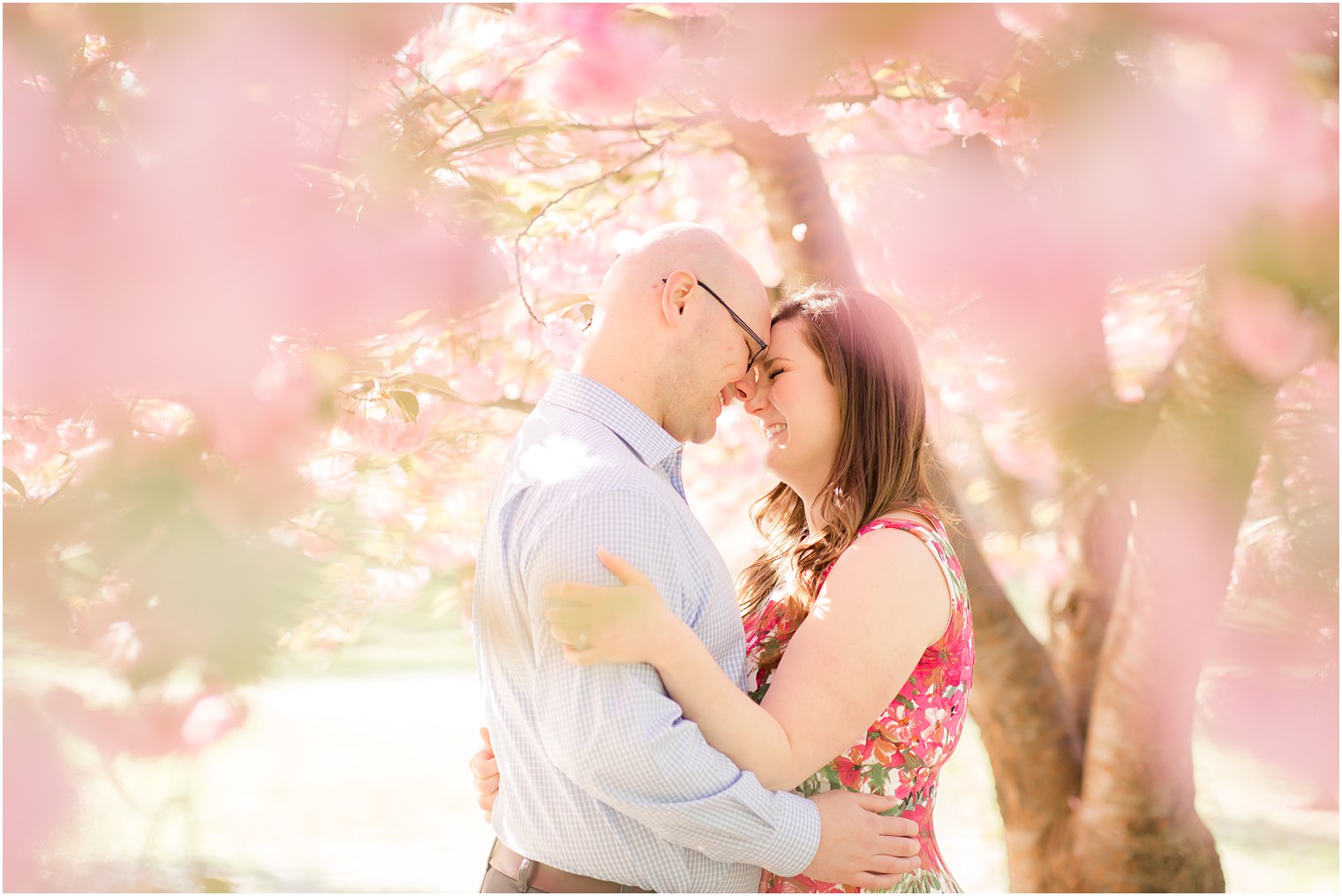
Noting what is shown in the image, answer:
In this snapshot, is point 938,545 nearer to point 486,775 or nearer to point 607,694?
point 607,694

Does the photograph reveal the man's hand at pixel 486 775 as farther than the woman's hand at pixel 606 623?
Yes

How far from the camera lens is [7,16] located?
2568 mm

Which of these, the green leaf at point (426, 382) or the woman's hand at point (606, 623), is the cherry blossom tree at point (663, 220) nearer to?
the green leaf at point (426, 382)

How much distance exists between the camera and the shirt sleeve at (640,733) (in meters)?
1.41

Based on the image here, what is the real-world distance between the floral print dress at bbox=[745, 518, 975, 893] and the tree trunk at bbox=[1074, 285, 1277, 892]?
1.44 m

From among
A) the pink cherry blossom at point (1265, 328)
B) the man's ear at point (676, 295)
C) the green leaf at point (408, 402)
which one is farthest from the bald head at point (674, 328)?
the pink cherry blossom at point (1265, 328)

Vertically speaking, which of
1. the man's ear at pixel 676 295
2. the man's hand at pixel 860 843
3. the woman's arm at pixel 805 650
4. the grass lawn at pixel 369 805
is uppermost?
the man's ear at pixel 676 295

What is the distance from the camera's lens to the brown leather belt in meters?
1.54

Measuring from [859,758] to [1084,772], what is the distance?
1.79 meters

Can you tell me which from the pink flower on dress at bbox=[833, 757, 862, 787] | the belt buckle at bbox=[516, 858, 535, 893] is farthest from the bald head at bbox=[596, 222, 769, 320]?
the belt buckle at bbox=[516, 858, 535, 893]

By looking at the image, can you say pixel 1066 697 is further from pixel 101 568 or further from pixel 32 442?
pixel 32 442

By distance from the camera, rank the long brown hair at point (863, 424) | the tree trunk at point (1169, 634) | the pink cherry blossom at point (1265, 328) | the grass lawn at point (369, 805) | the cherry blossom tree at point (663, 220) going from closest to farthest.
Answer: the long brown hair at point (863, 424), the cherry blossom tree at point (663, 220), the pink cherry blossom at point (1265, 328), the tree trunk at point (1169, 634), the grass lawn at point (369, 805)

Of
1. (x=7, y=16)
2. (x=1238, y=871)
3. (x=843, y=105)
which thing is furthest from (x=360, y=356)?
(x=1238, y=871)

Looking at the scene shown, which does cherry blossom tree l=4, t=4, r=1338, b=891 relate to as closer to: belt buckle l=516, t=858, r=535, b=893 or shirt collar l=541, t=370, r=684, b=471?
shirt collar l=541, t=370, r=684, b=471
